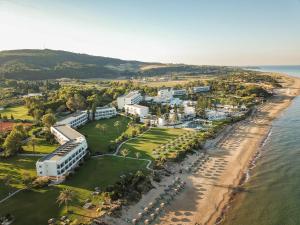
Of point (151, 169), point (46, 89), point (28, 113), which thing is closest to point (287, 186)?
point (151, 169)

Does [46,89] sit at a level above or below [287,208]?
above

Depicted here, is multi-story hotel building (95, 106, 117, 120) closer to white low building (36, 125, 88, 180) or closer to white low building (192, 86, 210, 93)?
white low building (36, 125, 88, 180)

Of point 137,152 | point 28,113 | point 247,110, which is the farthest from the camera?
point 247,110

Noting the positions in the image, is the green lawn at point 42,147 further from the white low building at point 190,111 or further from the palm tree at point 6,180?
the white low building at point 190,111

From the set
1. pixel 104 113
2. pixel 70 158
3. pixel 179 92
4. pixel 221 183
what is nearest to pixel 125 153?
pixel 70 158

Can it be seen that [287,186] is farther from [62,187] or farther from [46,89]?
[46,89]

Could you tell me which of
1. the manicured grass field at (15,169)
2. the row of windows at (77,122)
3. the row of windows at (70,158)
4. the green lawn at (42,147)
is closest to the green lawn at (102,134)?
the row of windows at (77,122)
